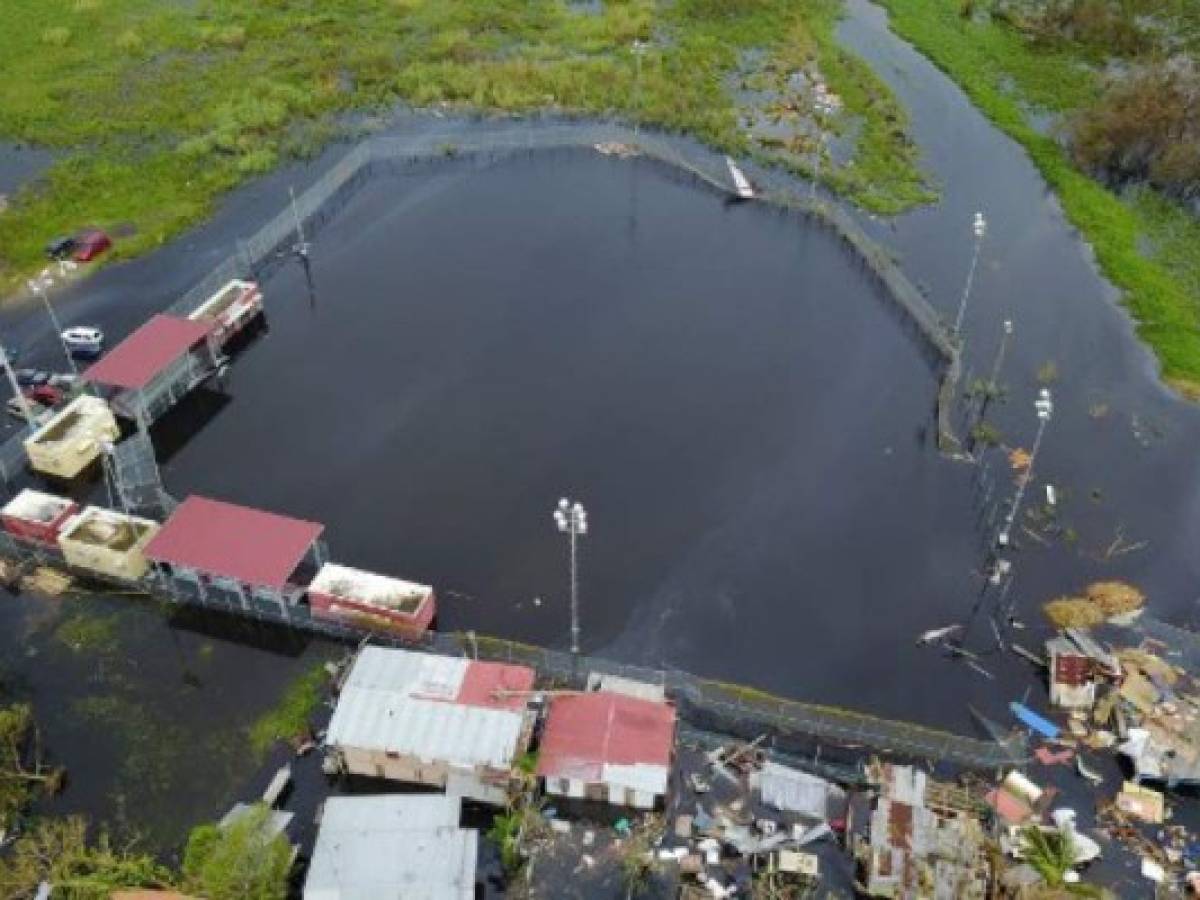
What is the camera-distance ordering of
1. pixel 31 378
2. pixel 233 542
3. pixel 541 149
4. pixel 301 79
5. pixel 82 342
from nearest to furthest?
pixel 233 542 < pixel 31 378 < pixel 82 342 < pixel 541 149 < pixel 301 79

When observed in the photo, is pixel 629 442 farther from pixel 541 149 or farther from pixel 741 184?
pixel 541 149

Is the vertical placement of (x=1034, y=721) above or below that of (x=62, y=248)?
below

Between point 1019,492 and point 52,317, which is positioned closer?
point 1019,492

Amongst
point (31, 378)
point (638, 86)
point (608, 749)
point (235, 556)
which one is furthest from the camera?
point (638, 86)

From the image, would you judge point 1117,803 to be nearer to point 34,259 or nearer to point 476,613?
point 476,613

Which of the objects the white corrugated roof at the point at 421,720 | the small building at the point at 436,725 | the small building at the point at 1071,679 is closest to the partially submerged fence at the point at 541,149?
the small building at the point at 1071,679

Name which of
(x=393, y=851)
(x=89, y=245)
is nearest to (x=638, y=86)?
(x=89, y=245)

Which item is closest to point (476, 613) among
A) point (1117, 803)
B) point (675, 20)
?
point (1117, 803)

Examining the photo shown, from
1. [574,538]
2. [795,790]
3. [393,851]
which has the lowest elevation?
[795,790]
